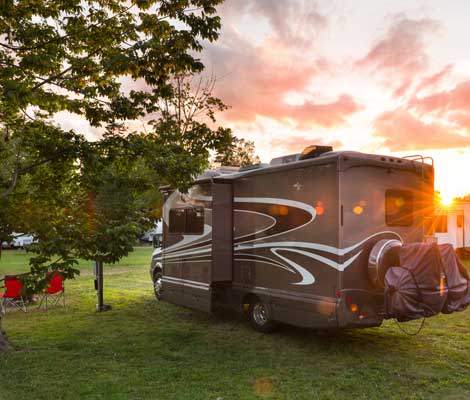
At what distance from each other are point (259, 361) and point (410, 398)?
90.0 inches

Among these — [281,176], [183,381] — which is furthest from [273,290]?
[183,381]

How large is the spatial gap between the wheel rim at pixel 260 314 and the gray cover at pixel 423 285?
2.64 meters

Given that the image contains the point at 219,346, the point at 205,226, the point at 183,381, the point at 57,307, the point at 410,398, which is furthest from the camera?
the point at 57,307

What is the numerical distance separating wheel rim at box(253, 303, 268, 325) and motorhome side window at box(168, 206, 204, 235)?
195 centimetres

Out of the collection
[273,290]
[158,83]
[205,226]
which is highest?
[158,83]

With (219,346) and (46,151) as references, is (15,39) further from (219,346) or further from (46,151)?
(219,346)

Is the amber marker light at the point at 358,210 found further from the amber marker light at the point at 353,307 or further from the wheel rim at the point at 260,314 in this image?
the wheel rim at the point at 260,314

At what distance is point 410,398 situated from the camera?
18.0 feet

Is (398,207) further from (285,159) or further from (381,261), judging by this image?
(285,159)

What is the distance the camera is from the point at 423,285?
6.64m

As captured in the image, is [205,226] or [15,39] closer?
[15,39]

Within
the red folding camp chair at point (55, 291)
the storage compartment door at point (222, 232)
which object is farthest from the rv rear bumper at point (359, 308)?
the red folding camp chair at point (55, 291)

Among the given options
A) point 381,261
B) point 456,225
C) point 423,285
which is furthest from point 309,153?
point 456,225

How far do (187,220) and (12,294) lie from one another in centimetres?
448
